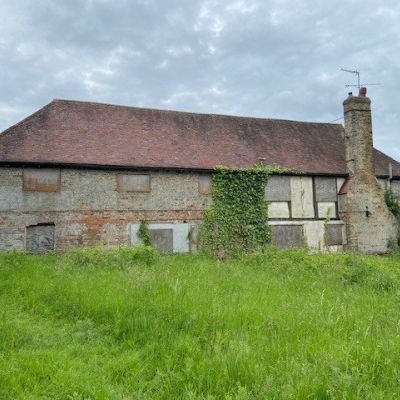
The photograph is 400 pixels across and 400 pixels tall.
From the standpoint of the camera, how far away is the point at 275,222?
1958 centimetres

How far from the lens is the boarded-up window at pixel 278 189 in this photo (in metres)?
19.7

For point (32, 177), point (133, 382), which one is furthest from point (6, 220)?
point (133, 382)

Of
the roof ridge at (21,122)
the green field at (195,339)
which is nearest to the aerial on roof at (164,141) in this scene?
the roof ridge at (21,122)

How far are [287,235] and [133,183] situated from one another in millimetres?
7872

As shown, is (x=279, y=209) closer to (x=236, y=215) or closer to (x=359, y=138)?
(x=236, y=215)

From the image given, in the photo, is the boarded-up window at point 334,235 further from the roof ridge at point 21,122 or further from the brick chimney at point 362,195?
the roof ridge at point 21,122

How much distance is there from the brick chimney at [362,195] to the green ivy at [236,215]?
15.1ft

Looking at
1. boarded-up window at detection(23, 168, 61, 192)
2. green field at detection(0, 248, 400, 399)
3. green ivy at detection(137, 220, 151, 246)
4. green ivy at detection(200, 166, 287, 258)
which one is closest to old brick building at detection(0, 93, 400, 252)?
boarded-up window at detection(23, 168, 61, 192)

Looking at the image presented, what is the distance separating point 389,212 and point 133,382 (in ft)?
62.3

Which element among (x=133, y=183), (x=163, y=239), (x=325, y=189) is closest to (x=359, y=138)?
(x=325, y=189)

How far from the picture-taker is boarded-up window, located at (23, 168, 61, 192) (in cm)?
1639

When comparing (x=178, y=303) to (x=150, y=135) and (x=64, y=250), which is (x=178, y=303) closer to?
(x=64, y=250)

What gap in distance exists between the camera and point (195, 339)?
5152 mm

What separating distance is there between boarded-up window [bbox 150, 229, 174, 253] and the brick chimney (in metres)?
9.16
